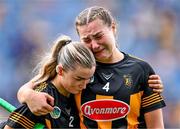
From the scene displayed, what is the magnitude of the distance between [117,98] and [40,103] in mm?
310

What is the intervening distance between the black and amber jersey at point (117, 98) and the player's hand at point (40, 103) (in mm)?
154

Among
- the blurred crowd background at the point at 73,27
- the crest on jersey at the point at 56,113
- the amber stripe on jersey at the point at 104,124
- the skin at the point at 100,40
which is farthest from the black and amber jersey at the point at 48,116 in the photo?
the blurred crowd background at the point at 73,27

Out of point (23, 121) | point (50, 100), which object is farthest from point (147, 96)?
point (23, 121)

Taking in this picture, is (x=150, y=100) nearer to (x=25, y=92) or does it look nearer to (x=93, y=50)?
(x=93, y=50)

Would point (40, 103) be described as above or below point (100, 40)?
below

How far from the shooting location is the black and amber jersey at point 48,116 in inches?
61.7

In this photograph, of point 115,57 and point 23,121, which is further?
point 115,57

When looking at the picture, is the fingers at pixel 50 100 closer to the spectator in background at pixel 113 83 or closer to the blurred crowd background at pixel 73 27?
the spectator in background at pixel 113 83

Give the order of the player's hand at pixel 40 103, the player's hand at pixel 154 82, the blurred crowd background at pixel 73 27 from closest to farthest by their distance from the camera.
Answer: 1. the player's hand at pixel 40 103
2. the player's hand at pixel 154 82
3. the blurred crowd background at pixel 73 27

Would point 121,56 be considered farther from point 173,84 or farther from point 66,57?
point 173,84

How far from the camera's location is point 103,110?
1648 mm

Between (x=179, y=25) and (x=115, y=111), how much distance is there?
166cm

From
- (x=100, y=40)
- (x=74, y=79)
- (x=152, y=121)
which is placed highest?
(x=100, y=40)

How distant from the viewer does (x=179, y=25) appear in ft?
10.3
